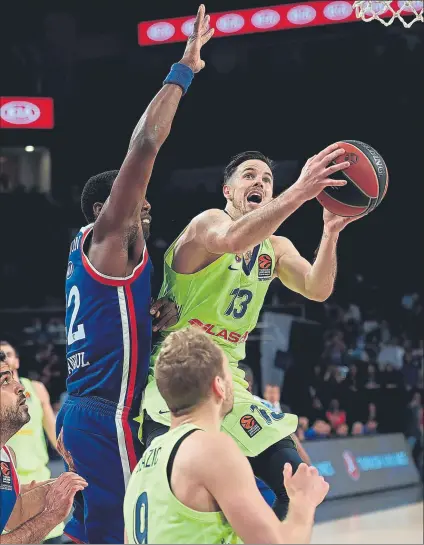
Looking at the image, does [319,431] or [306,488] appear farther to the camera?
[319,431]

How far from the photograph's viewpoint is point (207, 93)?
621 inches

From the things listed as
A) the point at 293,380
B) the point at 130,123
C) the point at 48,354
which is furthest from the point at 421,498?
the point at 130,123

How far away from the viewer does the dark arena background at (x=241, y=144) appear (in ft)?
48.4

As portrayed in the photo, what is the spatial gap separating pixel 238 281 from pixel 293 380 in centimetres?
896

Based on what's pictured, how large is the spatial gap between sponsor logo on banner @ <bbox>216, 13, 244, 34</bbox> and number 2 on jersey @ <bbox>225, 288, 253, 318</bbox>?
7.82m

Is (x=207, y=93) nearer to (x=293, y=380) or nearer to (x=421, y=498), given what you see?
(x=293, y=380)

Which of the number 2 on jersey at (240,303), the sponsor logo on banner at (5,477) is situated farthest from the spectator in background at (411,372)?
the sponsor logo on banner at (5,477)

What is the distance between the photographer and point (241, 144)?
15.9 m

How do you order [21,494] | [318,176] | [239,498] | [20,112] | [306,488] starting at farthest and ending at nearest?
1. [20,112]
2. [21,494]
3. [318,176]
4. [306,488]
5. [239,498]

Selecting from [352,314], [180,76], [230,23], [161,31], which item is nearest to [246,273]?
[180,76]

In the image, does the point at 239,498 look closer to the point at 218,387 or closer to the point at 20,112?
A: the point at 218,387

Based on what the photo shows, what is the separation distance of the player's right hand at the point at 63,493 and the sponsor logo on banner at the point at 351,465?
7.44 metres

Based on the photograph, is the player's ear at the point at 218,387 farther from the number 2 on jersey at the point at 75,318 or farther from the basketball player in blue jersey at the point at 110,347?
the number 2 on jersey at the point at 75,318

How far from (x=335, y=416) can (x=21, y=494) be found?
8930 millimetres
